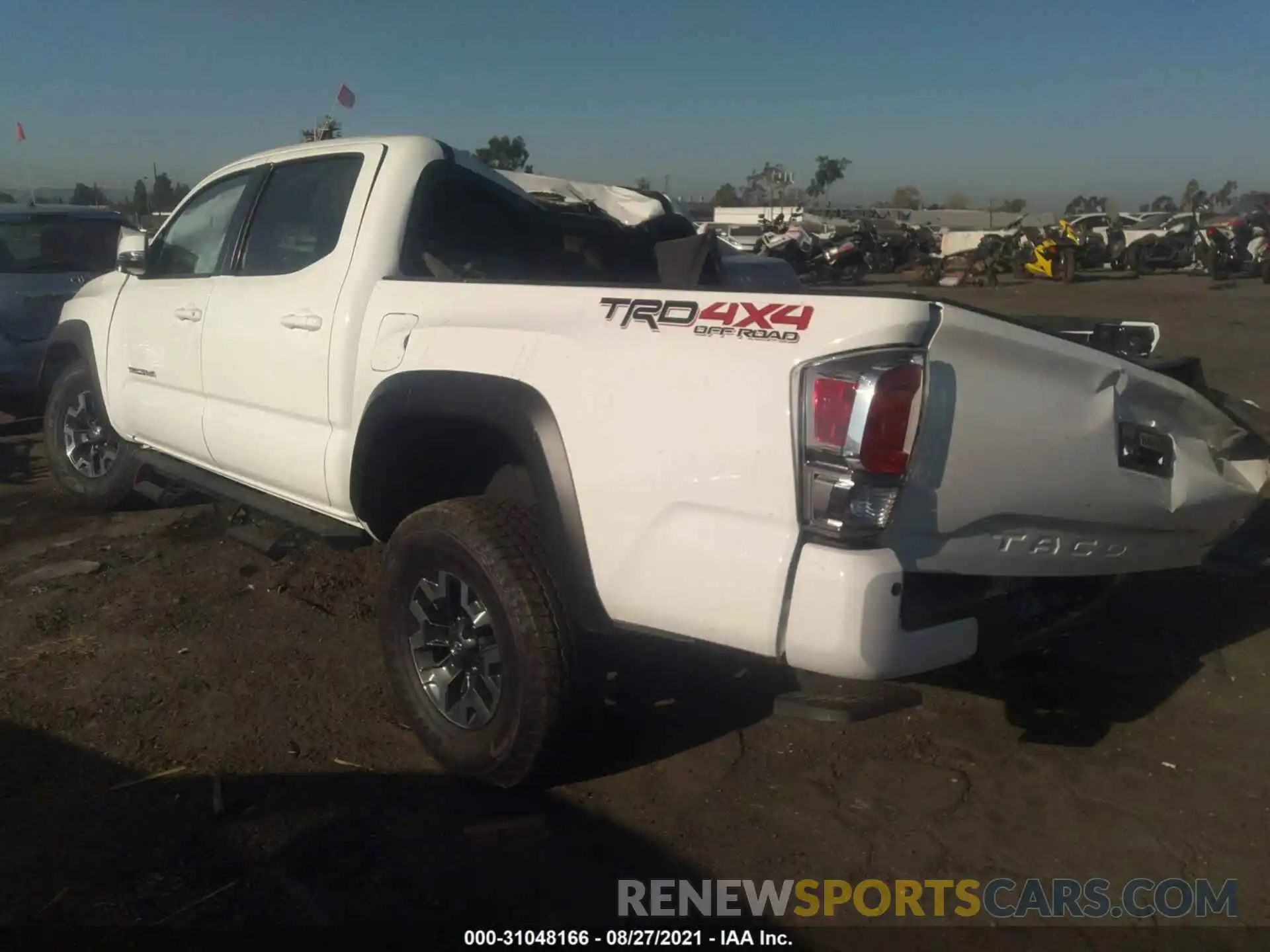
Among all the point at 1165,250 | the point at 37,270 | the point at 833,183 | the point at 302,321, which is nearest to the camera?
the point at 302,321

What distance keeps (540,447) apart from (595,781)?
45.8 inches

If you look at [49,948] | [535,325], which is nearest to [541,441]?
[535,325]

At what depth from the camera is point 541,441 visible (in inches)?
115

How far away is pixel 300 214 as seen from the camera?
4262 millimetres

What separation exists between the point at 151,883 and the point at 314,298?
2.04 metres

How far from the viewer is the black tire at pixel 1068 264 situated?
977 inches

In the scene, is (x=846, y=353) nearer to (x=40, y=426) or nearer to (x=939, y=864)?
(x=939, y=864)

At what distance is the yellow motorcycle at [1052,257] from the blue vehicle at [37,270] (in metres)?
22.1

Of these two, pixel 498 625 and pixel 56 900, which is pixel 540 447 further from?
pixel 56 900

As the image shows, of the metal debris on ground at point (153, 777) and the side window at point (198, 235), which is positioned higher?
the side window at point (198, 235)

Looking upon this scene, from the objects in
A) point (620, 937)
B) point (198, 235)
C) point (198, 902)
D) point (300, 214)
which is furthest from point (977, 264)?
point (198, 902)

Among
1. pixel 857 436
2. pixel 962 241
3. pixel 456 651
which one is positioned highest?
pixel 857 436

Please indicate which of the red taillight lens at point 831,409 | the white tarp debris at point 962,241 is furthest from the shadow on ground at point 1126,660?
the white tarp debris at point 962,241

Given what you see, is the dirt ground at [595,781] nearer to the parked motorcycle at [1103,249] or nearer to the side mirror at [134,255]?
the side mirror at [134,255]
